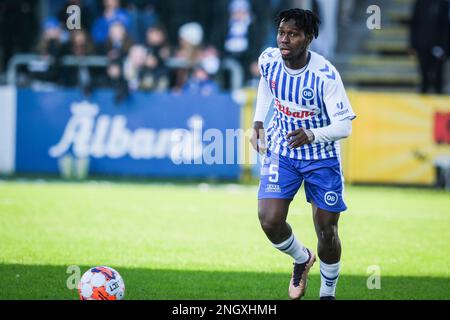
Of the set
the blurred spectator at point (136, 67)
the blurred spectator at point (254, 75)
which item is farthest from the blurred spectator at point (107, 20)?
the blurred spectator at point (254, 75)

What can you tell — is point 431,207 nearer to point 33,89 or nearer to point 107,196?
point 107,196

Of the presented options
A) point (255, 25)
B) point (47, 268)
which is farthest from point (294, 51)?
point (255, 25)

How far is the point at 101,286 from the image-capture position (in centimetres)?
724

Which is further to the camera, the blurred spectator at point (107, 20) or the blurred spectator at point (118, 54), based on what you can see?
the blurred spectator at point (107, 20)

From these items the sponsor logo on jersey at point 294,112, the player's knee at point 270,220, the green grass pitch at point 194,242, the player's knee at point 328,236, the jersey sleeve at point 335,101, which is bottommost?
the green grass pitch at point 194,242

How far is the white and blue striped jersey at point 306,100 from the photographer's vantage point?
7.58 meters

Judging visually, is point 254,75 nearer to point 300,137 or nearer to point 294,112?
point 294,112

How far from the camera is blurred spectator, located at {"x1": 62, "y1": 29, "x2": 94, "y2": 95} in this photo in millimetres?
19016

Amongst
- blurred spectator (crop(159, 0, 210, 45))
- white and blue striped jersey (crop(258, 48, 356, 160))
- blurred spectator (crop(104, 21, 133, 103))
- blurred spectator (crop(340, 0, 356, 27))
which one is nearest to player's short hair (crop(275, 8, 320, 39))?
white and blue striped jersey (crop(258, 48, 356, 160))

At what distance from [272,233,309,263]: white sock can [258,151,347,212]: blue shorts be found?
1.34 ft

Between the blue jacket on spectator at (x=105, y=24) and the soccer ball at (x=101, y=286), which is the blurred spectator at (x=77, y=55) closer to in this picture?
the blue jacket on spectator at (x=105, y=24)

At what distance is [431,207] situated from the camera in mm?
14805

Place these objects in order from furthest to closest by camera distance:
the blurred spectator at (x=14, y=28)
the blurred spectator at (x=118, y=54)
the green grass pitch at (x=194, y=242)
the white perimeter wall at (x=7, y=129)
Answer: the blurred spectator at (x=14, y=28), the blurred spectator at (x=118, y=54), the white perimeter wall at (x=7, y=129), the green grass pitch at (x=194, y=242)

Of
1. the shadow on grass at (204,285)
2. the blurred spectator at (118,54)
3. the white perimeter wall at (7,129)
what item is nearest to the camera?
the shadow on grass at (204,285)
